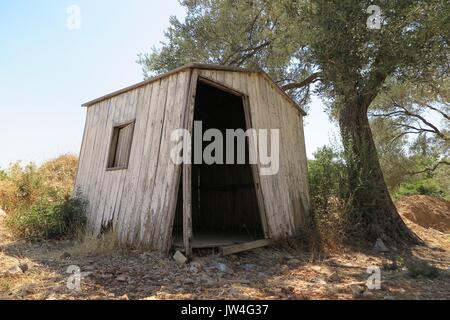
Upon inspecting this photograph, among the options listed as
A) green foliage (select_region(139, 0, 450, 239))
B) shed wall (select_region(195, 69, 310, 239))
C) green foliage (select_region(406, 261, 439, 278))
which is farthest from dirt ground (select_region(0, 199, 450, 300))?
green foliage (select_region(139, 0, 450, 239))

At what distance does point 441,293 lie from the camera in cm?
437

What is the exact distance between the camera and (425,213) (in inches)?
515

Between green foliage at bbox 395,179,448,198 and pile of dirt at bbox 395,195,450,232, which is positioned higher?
green foliage at bbox 395,179,448,198

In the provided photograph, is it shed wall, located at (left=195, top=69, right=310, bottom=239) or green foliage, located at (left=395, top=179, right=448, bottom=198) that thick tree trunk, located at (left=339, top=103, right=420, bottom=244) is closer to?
shed wall, located at (left=195, top=69, right=310, bottom=239)

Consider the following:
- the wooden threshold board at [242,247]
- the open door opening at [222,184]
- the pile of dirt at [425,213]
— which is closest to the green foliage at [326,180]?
the open door opening at [222,184]

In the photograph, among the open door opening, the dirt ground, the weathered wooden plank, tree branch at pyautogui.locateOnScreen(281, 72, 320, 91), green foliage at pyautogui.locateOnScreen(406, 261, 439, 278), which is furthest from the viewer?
tree branch at pyautogui.locateOnScreen(281, 72, 320, 91)

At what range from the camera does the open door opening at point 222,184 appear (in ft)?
31.4

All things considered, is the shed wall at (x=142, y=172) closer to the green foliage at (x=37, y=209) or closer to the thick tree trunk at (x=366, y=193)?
the green foliage at (x=37, y=209)

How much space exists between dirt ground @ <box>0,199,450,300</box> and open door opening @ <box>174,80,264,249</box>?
2849 mm

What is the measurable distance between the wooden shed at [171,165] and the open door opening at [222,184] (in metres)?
0.04

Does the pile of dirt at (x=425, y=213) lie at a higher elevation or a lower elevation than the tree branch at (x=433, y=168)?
lower

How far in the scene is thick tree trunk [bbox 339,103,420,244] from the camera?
8.27 meters

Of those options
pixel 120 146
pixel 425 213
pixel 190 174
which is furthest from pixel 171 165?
pixel 425 213

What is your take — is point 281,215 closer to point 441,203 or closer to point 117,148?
point 117,148
